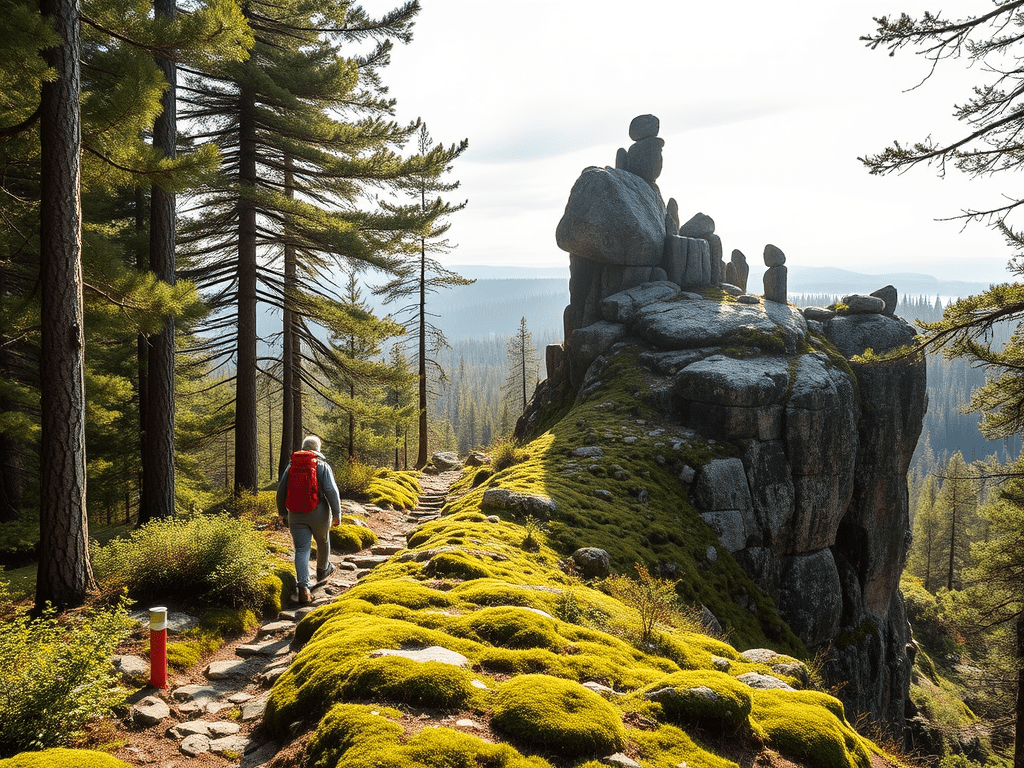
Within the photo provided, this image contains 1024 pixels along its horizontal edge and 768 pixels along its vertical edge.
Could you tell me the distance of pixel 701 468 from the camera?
20.6 metres

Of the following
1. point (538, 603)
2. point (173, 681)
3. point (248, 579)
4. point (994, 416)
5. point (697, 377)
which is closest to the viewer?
point (173, 681)

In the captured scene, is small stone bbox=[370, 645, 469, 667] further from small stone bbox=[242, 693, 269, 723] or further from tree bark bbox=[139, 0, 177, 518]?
tree bark bbox=[139, 0, 177, 518]

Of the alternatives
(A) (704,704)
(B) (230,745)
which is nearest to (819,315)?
(A) (704,704)

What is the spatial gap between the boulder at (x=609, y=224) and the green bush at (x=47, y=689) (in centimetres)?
3130

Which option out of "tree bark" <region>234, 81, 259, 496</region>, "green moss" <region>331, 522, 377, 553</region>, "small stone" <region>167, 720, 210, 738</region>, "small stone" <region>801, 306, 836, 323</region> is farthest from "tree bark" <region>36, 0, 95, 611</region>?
"small stone" <region>801, 306, 836, 323</region>

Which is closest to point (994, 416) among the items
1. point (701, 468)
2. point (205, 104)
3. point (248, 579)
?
point (701, 468)

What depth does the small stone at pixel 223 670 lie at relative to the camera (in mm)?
7145

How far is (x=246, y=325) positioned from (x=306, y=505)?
8571mm

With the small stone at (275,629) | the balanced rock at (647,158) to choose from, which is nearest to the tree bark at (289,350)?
the small stone at (275,629)

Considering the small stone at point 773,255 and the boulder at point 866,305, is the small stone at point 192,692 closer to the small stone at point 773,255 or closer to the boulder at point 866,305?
the boulder at point 866,305

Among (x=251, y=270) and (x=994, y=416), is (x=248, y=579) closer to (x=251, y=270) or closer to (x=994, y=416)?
(x=251, y=270)

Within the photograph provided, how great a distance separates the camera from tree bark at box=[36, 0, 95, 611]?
7.93 metres

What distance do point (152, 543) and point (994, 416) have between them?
17.9 metres

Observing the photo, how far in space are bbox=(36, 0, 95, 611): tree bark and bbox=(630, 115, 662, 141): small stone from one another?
35.8 meters
